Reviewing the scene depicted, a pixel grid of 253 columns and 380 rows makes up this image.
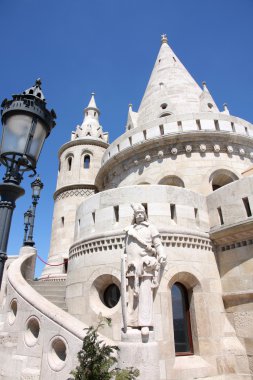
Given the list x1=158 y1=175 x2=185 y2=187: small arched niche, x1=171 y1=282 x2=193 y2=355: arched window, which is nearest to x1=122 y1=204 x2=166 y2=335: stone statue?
x1=171 y1=282 x2=193 y2=355: arched window

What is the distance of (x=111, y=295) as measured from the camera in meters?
8.76

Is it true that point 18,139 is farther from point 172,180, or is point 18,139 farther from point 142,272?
point 172,180

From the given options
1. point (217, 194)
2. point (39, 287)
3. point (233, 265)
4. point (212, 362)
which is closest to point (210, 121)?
point (217, 194)

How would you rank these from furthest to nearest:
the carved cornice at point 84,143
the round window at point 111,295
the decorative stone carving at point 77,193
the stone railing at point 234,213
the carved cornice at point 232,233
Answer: the carved cornice at point 84,143
the decorative stone carving at point 77,193
the round window at point 111,295
the stone railing at point 234,213
the carved cornice at point 232,233

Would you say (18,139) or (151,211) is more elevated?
(151,211)

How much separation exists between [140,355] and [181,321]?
3710mm

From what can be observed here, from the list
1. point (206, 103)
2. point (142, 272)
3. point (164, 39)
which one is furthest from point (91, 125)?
point (142, 272)

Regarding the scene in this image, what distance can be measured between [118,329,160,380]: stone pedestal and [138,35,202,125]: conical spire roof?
1248 cm

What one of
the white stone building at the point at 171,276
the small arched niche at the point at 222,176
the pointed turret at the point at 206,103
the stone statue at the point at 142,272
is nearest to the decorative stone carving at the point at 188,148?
the white stone building at the point at 171,276

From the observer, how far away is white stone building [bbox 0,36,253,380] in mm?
6684

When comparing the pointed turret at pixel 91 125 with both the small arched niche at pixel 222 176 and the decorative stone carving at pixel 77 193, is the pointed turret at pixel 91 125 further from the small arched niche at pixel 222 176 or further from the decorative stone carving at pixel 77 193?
the small arched niche at pixel 222 176

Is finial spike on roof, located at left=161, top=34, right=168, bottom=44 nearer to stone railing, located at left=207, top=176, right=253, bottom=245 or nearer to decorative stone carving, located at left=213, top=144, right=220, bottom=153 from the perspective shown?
decorative stone carving, located at left=213, top=144, right=220, bottom=153

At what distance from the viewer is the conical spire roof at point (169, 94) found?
50.9 feet

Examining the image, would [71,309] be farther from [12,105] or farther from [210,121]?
[210,121]
